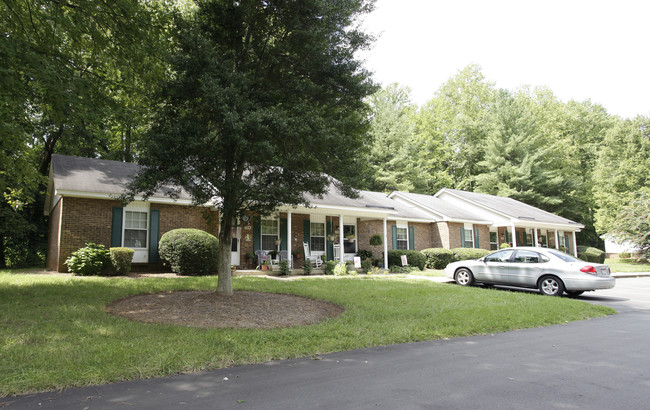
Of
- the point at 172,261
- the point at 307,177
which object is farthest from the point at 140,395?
the point at 172,261

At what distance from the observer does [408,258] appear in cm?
2169

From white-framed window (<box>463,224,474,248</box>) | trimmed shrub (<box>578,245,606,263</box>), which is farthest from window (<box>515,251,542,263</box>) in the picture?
trimmed shrub (<box>578,245,606,263</box>)

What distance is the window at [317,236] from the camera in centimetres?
1981

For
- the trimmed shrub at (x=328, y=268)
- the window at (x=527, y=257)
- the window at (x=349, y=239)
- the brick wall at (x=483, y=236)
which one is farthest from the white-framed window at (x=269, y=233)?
the brick wall at (x=483, y=236)

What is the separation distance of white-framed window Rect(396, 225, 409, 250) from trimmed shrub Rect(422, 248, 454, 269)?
1.25 meters

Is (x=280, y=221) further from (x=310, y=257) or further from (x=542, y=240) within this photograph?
(x=542, y=240)

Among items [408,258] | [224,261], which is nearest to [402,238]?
[408,258]

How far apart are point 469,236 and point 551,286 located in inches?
606

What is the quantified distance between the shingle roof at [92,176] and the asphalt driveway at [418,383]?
10441 millimetres

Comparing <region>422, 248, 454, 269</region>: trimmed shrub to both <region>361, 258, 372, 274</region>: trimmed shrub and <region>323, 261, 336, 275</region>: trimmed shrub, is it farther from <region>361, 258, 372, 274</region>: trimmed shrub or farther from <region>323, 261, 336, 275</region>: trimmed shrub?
<region>323, 261, 336, 275</region>: trimmed shrub

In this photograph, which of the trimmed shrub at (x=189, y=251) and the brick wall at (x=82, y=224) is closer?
the trimmed shrub at (x=189, y=251)

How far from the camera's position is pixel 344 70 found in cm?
880

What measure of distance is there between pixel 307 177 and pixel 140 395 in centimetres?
581

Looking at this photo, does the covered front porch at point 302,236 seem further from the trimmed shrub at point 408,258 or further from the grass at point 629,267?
the grass at point 629,267
